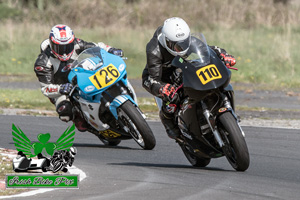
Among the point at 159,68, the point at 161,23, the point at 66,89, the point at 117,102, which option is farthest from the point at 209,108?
the point at 161,23

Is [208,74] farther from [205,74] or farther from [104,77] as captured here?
[104,77]

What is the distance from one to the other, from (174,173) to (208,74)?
1.21 meters

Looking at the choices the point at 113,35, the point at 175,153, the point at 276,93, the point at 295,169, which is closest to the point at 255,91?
the point at 276,93

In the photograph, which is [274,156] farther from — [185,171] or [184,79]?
[184,79]

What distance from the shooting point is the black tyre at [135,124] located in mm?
9727

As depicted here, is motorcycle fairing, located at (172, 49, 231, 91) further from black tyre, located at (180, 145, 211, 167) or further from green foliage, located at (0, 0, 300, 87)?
green foliage, located at (0, 0, 300, 87)

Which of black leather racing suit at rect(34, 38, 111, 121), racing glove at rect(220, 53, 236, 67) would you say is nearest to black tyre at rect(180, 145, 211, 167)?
racing glove at rect(220, 53, 236, 67)

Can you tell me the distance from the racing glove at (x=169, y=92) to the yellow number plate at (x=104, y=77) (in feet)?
6.41

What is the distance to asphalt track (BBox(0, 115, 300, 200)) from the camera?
6.71m

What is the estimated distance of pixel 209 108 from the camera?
779 centimetres

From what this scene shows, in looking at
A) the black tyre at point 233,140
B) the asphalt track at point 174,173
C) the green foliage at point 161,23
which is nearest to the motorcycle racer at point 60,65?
the asphalt track at point 174,173

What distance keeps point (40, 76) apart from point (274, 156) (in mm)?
3729

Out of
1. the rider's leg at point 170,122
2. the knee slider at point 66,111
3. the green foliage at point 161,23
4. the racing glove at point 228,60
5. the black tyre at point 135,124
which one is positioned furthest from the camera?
the green foliage at point 161,23

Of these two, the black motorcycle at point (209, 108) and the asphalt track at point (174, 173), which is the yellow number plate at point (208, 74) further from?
the asphalt track at point (174, 173)
